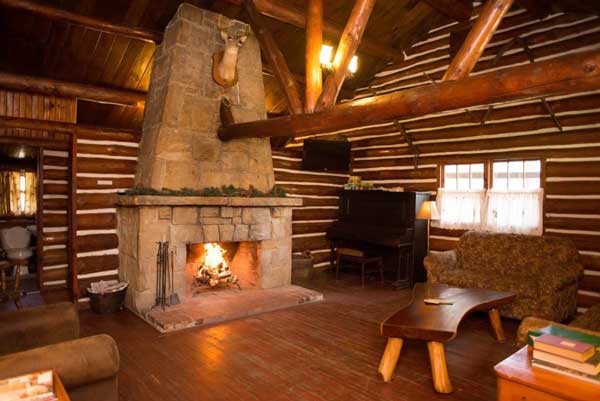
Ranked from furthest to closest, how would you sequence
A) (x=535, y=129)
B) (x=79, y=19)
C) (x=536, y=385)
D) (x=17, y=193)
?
(x=17, y=193)
(x=535, y=129)
(x=79, y=19)
(x=536, y=385)

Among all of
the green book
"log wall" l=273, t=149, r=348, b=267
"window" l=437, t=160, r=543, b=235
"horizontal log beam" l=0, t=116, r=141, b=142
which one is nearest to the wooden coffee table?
the green book

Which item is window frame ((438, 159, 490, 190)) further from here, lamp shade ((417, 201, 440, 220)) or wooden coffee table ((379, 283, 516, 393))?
wooden coffee table ((379, 283, 516, 393))

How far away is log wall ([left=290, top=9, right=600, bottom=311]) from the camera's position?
18.2 ft

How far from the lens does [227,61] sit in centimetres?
557

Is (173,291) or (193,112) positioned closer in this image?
(173,291)

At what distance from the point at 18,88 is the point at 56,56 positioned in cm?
66

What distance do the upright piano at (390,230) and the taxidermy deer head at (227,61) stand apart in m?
3.54

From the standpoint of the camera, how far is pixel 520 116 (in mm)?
6070

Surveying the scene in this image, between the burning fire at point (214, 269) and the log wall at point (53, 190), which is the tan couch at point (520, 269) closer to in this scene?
the burning fire at point (214, 269)

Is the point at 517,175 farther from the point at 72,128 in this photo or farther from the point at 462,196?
the point at 72,128

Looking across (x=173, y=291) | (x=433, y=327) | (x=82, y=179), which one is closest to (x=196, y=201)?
(x=173, y=291)

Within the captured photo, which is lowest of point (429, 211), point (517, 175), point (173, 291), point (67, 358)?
point (173, 291)

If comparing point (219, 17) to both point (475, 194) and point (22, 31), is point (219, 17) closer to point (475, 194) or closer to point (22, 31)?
point (22, 31)

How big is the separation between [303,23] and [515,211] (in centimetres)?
440
